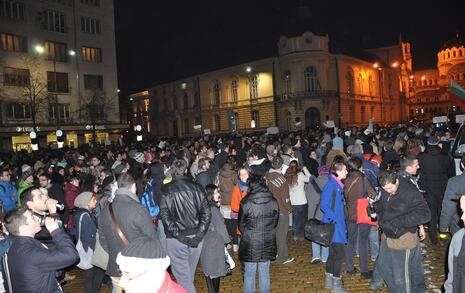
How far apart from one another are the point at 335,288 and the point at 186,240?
2.61 metres

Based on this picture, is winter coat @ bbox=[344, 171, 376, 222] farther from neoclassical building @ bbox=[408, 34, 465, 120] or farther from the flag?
neoclassical building @ bbox=[408, 34, 465, 120]

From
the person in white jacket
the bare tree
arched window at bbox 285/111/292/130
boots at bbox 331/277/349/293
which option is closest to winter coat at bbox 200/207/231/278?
boots at bbox 331/277/349/293

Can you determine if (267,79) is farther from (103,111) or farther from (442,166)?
(442,166)

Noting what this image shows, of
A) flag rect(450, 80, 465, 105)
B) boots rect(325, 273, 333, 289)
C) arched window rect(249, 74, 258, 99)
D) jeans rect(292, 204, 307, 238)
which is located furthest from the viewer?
arched window rect(249, 74, 258, 99)

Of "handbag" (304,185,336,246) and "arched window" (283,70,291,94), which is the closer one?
"handbag" (304,185,336,246)

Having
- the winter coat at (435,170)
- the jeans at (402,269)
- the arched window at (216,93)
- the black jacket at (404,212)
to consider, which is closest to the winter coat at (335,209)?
the jeans at (402,269)

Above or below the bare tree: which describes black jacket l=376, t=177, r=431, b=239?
below

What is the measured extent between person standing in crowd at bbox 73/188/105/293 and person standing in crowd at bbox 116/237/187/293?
3728 millimetres

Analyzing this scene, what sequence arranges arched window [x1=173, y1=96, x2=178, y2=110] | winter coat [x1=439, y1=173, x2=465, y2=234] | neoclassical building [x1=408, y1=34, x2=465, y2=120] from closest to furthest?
winter coat [x1=439, y1=173, x2=465, y2=234]
arched window [x1=173, y1=96, x2=178, y2=110]
neoclassical building [x1=408, y1=34, x2=465, y2=120]

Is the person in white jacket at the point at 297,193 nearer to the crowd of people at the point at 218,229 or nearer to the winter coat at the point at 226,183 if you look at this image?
the crowd of people at the point at 218,229

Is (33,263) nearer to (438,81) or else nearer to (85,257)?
(85,257)

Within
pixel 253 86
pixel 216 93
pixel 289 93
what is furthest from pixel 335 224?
pixel 216 93

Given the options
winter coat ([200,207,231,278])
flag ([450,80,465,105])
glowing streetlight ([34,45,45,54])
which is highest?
glowing streetlight ([34,45,45,54])

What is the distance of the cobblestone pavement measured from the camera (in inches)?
268
